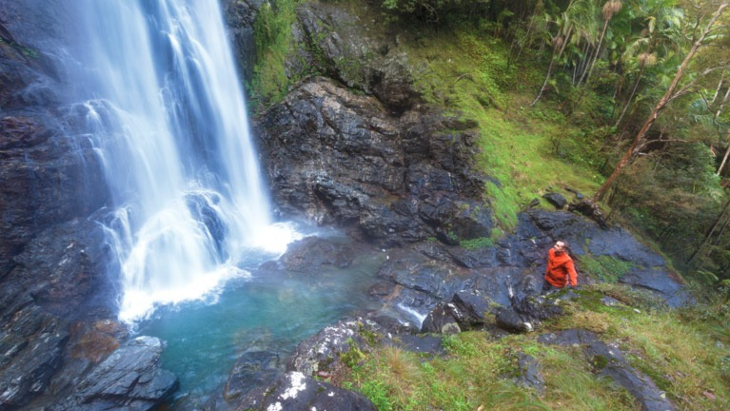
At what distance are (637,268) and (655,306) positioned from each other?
16.9ft

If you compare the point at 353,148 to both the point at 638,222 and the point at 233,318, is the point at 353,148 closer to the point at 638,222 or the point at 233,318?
the point at 233,318

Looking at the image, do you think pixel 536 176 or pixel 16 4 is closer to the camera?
pixel 16 4

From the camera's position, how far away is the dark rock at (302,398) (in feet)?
9.72

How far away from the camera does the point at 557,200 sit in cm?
1094

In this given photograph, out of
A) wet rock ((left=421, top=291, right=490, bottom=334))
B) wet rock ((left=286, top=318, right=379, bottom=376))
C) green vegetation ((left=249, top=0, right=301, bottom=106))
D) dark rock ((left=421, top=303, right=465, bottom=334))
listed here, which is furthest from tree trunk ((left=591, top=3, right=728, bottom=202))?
green vegetation ((left=249, top=0, right=301, bottom=106))

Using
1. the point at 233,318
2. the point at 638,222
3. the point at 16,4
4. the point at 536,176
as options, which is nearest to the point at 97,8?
the point at 16,4

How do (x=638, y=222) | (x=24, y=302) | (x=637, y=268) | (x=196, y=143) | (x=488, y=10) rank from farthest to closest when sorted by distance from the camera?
(x=488, y=10) → (x=196, y=143) → (x=638, y=222) → (x=637, y=268) → (x=24, y=302)

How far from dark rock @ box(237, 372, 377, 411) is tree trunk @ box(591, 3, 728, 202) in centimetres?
1145

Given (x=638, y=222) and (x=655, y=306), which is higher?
(x=655, y=306)

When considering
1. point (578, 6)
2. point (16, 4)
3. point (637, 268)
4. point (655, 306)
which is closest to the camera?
point (655, 306)

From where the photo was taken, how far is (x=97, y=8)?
9594 mm

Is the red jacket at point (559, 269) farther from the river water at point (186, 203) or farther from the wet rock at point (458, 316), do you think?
the river water at point (186, 203)

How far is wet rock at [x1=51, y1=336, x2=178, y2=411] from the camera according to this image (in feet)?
18.1

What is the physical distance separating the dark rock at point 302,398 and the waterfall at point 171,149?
694 cm
